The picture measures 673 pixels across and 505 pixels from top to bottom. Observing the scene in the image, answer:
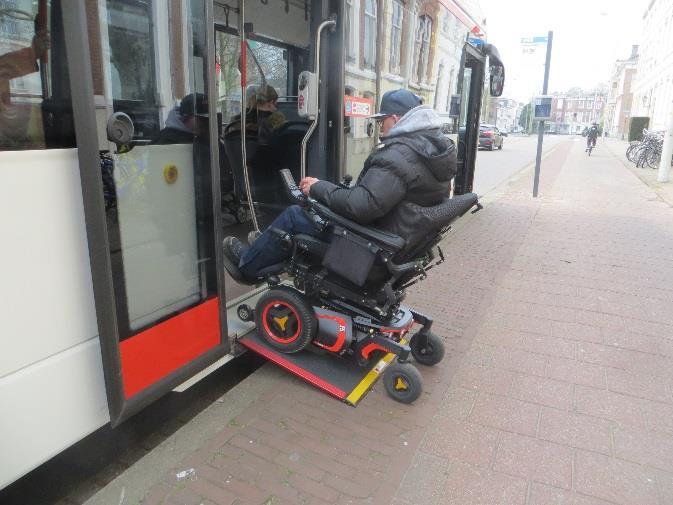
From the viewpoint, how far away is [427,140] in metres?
2.72

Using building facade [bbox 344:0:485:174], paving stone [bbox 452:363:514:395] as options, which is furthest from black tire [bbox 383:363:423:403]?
building facade [bbox 344:0:485:174]

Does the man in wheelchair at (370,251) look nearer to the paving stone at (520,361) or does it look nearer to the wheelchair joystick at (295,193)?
the wheelchair joystick at (295,193)

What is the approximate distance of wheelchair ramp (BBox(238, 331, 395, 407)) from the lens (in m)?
2.99

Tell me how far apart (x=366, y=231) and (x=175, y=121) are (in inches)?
44.1

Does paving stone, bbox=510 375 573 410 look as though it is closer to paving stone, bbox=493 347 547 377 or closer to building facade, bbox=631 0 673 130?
paving stone, bbox=493 347 547 377

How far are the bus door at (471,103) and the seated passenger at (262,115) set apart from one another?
2.96 meters

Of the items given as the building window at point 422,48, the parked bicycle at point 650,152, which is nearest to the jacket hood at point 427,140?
the building window at point 422,48

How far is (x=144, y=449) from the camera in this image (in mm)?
2713

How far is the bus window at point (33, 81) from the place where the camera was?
1.69 metres

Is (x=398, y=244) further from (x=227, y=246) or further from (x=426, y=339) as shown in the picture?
(x=227, y=246)

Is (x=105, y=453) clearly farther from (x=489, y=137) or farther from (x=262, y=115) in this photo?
(x=489, y=137)

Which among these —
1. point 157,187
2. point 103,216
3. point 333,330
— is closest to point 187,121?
point 157,187

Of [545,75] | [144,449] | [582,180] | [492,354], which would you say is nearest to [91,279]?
[144,449]

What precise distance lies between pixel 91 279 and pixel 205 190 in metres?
0.76
